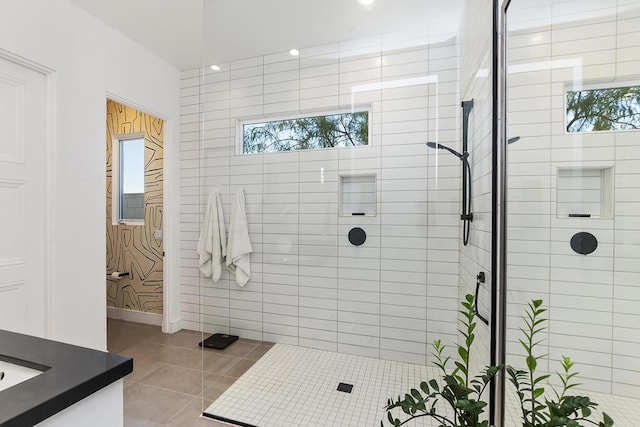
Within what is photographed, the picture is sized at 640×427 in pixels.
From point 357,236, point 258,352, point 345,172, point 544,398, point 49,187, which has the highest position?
point 345,172

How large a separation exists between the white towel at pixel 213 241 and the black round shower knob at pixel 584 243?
255 centimetres

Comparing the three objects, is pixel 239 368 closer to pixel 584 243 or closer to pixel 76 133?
pixel 76 133

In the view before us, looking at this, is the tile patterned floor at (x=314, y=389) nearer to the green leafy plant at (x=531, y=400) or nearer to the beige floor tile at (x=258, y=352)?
the beige floor tile at (x=258, y=352)

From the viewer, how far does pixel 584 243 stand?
0.80 metres

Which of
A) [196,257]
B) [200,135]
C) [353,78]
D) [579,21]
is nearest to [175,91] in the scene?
[200,135]

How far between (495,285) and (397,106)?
1.51 m

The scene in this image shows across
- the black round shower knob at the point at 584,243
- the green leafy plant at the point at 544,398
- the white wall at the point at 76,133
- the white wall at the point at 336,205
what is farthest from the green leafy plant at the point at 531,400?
the white wall at the point at 76,133

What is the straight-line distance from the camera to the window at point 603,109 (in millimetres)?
627

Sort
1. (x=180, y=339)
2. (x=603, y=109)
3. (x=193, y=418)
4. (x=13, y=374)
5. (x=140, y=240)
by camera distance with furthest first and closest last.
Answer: (x=140, y=240)
(x=180, y=339)
(x=193, y=418)
(x=13, y=374)
(x=603, y=109)

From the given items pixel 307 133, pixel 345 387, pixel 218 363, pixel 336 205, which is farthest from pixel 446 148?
pixel 218 363

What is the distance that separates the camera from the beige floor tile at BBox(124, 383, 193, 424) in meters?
1.85

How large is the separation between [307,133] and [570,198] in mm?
1982

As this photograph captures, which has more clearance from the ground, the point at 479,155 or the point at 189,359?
the point at 479,155

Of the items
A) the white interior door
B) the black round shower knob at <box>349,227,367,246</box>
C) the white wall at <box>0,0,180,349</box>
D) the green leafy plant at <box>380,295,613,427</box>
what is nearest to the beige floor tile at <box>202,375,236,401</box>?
the white wall at <box>0,0,180,349</box>
